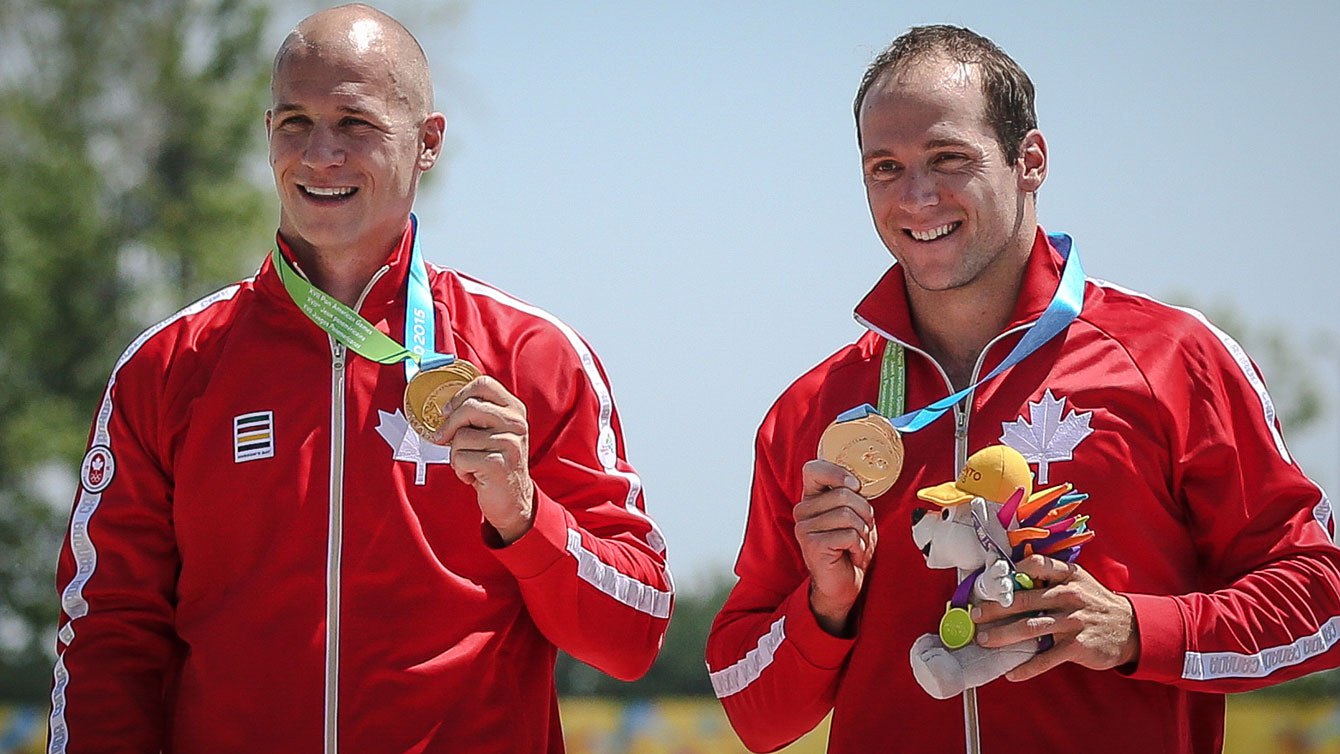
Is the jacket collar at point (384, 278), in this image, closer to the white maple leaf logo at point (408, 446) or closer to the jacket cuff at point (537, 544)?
the white maple leaf logo at point (408, 446)

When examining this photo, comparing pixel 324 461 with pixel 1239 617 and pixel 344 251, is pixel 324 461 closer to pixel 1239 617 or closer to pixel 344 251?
pixel 344 251

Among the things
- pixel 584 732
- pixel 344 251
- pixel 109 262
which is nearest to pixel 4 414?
pixel 109 262

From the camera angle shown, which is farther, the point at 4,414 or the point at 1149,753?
the point at 4,414

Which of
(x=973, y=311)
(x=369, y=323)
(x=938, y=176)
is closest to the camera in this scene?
(x=938, y=176)

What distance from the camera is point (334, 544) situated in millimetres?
3314

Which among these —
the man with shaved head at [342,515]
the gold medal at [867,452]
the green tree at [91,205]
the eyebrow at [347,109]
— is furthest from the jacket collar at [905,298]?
the green tree at [91,205]

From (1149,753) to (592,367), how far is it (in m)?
1.48

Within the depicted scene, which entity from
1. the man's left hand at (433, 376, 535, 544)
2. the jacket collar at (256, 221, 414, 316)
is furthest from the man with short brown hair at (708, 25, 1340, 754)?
the jacket collar at (256, 221, 414, 316)

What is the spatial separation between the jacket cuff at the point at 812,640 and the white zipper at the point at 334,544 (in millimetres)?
974

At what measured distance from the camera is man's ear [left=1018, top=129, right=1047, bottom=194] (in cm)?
327

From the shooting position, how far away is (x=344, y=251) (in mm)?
3570

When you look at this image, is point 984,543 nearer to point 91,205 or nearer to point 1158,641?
point 1158,641

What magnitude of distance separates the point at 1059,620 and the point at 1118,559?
35 cm

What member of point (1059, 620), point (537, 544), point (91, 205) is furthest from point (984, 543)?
point (91, 205)
